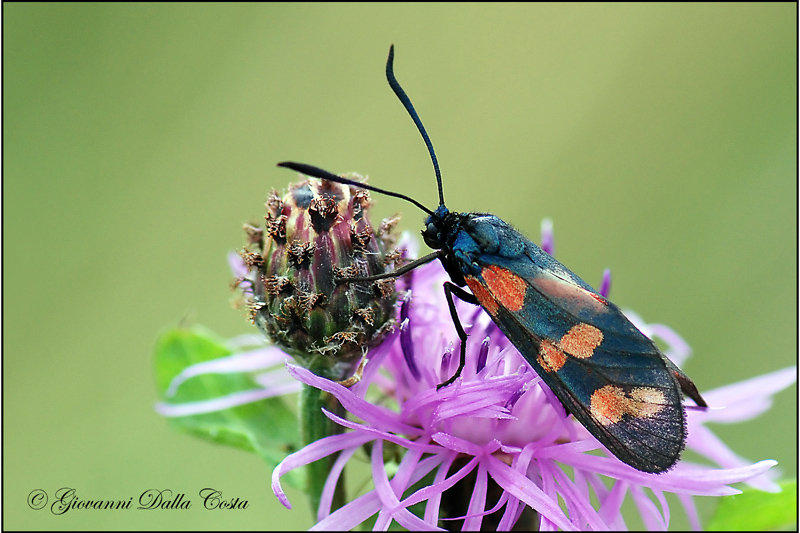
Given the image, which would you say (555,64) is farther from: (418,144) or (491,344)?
(491,344)

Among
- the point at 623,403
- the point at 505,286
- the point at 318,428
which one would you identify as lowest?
the point at 318,428

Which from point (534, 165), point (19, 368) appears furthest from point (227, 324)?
point (534, 165)

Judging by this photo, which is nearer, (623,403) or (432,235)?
(623,403)

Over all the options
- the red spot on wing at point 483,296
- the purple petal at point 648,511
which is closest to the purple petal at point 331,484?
the red spot on wing at point 483,296

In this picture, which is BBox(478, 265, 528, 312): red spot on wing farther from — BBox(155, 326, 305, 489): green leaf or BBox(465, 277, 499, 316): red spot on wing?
BBox(155, 326, 305, 489): green leaf

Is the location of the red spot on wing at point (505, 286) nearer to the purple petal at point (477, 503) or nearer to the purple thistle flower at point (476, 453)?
the purple thistle flower at point (476, 453)

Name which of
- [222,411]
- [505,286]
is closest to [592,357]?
[505,286]

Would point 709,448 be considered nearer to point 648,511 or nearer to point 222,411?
point 648,511
